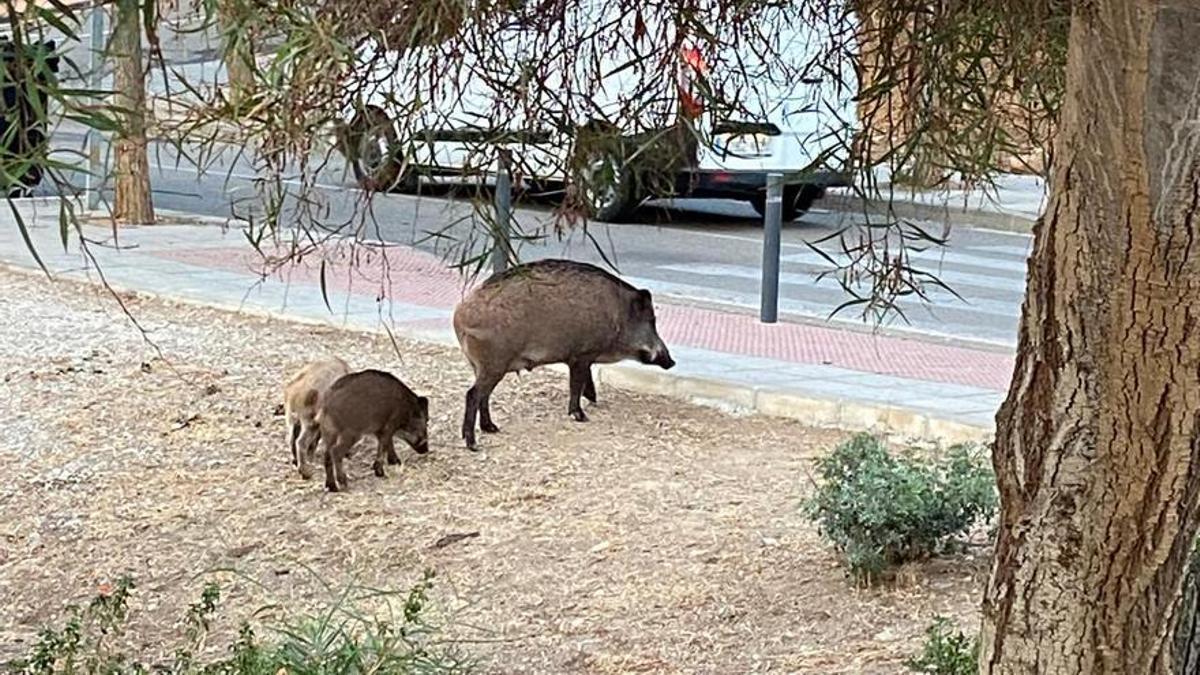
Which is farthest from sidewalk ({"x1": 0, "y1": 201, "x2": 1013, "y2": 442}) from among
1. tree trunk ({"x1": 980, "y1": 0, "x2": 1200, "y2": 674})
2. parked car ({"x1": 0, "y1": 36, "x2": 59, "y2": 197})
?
parked car ({"x1": 0, "y1": 36, "x2": 59, "y2": 197})

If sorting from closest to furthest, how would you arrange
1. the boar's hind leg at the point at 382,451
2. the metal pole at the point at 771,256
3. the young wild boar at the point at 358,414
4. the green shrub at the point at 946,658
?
1. the green shrub at the point at 946,658
2. the young wild boar at the point at 358,414
3. the boar's hind leg at the point at 382,451
4. the metal pole at the point at 771,256

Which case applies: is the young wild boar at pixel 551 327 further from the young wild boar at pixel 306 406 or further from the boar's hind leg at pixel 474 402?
the young wild boar at pixel 306 406

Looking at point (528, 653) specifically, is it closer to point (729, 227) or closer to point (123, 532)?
point (123, 532)

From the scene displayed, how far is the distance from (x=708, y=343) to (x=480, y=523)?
11.0ft

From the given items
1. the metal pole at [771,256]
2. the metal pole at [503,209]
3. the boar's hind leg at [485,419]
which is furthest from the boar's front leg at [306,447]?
the metal pole at [771,256]

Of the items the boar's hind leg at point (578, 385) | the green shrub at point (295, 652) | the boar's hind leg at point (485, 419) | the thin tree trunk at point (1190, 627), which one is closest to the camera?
the thin tree trunk at point (1190, 627)

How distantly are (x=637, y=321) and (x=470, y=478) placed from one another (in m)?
1.12

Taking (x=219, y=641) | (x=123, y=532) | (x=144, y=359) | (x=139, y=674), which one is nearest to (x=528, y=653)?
(x=219, y=641)

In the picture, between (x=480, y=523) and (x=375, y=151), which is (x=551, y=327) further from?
(x=375, y=151)

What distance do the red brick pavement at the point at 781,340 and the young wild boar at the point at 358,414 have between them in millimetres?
1048

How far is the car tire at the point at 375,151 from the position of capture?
8.92 ft

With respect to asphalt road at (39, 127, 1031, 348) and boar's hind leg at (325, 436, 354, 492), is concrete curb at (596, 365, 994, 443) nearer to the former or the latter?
asphalt road at (39, 127, 1031, 348)

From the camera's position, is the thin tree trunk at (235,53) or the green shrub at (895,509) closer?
the thin tree trunk at (235,53)

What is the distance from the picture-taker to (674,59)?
3.15 meters
